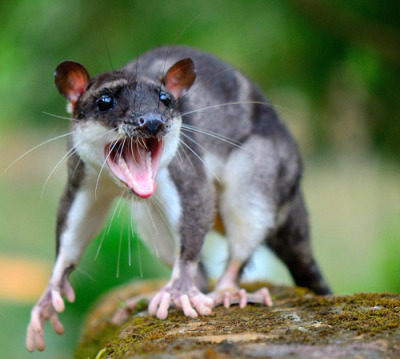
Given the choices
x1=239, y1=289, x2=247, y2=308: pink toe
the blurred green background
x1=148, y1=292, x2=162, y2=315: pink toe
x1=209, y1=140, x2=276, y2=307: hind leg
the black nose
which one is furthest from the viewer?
the blurred green background

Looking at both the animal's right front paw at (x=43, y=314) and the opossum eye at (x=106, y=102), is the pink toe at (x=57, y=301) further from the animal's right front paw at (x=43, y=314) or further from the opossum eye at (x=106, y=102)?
the opossum eye at (x=106, y=102)

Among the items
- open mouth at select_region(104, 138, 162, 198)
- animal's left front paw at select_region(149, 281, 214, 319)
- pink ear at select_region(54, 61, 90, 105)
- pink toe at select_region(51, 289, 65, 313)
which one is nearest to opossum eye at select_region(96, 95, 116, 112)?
open mouth at select_region(104, 138, 162, 198)

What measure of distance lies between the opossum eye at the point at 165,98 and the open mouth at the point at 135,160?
28 centimetres

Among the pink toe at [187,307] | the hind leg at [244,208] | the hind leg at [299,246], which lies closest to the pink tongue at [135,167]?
the pink toe at [187,307]

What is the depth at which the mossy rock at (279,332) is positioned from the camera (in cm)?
234

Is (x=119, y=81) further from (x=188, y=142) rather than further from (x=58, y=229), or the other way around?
(x=58, y=229)

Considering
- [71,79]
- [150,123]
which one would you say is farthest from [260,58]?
[150,123]

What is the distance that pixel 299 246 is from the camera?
16.8ft

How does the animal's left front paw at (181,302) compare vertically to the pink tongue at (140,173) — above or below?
below

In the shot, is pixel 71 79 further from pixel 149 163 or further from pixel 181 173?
pixel 181 173

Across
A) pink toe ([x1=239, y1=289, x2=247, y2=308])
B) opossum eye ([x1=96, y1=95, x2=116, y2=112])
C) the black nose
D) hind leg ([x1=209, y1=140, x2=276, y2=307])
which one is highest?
opossum eye ([x1=96, y1=95, x2=116, y2=112])

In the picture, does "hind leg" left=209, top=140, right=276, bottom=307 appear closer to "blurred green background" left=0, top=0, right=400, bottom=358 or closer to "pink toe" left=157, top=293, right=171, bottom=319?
"blurred green background" left=0, top=0, right=400, bottom=358

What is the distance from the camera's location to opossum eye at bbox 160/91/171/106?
3603 millimetres

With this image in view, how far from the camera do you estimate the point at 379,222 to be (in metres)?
8.01
